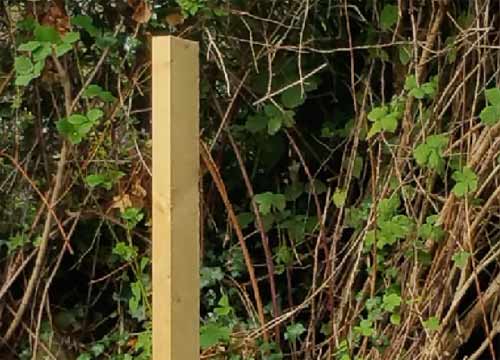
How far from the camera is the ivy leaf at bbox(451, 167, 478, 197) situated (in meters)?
2.06

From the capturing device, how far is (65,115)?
8.14 ft

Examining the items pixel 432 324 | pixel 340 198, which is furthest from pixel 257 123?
pixel 432 324

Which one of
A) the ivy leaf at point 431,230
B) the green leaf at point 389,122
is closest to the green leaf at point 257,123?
the green leaf at point 389,122

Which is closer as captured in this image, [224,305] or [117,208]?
[224,305]

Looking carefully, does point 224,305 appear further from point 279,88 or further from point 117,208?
point 279,88

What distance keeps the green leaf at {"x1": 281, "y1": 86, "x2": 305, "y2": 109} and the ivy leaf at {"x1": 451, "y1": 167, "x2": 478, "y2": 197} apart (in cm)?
54

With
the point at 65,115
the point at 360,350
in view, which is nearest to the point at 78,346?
the point at 65,115

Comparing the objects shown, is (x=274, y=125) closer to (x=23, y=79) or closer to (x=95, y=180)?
(x=95, y=180)

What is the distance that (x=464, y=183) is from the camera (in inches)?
81.7

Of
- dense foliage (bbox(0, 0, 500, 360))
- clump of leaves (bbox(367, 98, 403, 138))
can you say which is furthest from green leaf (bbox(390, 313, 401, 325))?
clump of leaves (bbox(367, 98, 403, 138))

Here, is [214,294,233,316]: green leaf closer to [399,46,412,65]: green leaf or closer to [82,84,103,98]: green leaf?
[82,84,103,98]: green leaf

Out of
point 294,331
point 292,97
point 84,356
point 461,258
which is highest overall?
point 292,97

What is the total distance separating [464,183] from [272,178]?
0.75 metres

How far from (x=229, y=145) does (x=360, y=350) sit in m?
0.75
